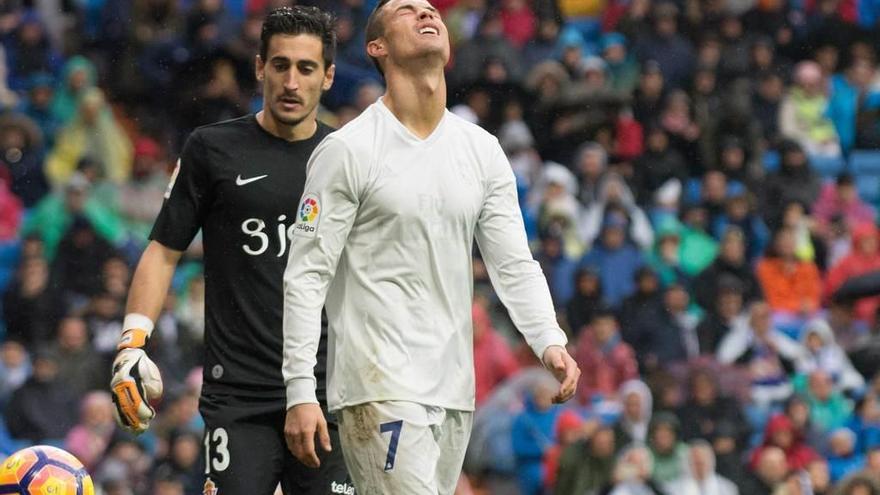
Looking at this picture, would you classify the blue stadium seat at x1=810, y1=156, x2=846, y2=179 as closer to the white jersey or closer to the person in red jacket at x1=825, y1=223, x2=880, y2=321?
the person in red jacket at x1=825, y1=223, x2=880, y2=321

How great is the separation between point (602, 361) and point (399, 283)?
28.1ft

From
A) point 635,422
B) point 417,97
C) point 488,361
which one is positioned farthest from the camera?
point 488,361

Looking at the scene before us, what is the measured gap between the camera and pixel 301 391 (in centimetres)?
562

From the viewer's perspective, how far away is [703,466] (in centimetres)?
1332

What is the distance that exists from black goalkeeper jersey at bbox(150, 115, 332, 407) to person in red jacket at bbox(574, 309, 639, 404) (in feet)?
24.7

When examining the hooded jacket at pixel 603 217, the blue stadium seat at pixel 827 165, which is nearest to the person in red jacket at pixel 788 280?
the hooded jacket at pixel 603 217

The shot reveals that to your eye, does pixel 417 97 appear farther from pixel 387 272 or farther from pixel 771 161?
pixel 771 161

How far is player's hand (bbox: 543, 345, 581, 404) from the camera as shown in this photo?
5.70 m

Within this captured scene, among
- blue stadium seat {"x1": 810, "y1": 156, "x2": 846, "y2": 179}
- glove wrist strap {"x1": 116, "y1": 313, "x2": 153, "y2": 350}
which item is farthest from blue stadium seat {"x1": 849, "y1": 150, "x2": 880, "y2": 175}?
glove wrist strap {"x1": 116, "y1": 313, "x2": 153, "y2": 350}

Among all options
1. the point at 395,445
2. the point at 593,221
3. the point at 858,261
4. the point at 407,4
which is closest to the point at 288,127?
the point at 407,4

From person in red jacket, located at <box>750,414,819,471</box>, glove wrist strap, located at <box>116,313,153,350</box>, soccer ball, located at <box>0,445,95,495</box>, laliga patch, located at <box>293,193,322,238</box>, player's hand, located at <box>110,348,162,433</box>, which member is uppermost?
laliga patch, located at <box>293,193,322,238</box>

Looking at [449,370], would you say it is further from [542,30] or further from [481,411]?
[542,30]

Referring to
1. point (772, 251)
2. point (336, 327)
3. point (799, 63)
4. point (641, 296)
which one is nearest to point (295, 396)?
point (336, 327)

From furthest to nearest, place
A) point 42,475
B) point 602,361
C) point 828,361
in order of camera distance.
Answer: point 828,361 < point 602,361 < point 42,475
